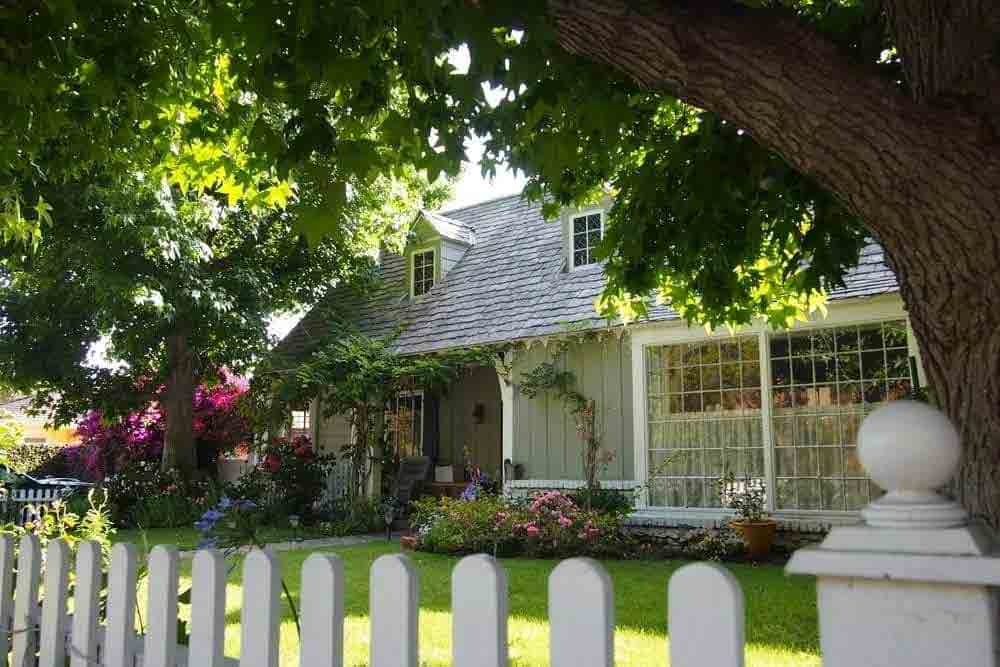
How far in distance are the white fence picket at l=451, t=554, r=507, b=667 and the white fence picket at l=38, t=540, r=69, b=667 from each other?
1519 millimetres

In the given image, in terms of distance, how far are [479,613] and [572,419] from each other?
9905mm

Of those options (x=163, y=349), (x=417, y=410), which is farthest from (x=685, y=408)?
(x=163, y=349)

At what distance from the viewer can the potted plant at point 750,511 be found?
8.80m

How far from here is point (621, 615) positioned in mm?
5660

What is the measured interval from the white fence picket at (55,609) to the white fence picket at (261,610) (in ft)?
2.88

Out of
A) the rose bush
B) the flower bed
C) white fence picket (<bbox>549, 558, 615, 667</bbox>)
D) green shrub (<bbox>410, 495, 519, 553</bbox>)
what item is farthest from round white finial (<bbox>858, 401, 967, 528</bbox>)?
the rose bush

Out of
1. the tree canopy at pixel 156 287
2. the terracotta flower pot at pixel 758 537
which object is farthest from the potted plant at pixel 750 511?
the tree canopy at pixel 156 287

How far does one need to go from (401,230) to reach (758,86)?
541 inches

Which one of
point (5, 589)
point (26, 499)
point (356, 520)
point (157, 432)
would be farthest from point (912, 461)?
point (157, 432)

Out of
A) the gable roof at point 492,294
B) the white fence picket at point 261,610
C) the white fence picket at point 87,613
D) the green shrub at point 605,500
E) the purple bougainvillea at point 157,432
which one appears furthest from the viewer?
the purple bougainvillea at point 157,432

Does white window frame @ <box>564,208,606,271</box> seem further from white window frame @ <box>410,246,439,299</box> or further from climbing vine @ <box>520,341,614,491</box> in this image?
white window frame @ <box>410,246,439,299</box>

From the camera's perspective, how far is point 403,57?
11.8 ft

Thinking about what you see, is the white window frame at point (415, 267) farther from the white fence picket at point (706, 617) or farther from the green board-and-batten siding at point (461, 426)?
the white fence picket at point (706, 617)

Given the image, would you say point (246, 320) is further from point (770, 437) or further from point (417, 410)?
point (770, 437)
